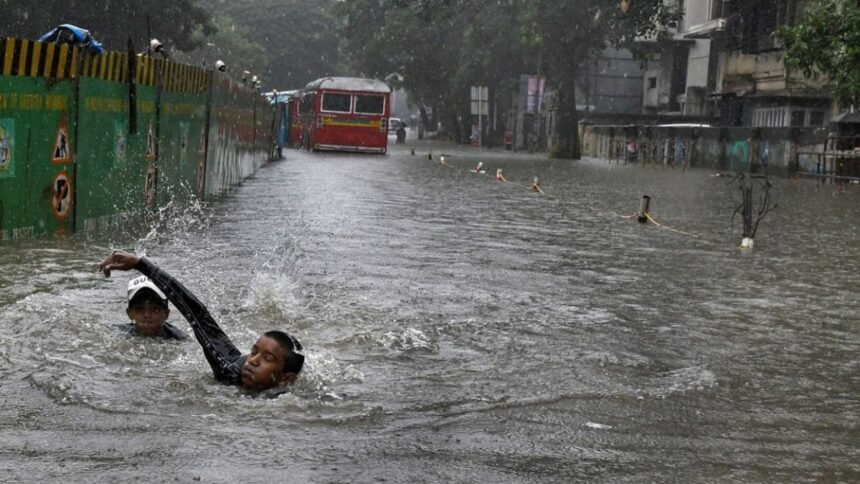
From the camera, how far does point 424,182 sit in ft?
88.8

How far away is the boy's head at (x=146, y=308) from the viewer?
290 inches

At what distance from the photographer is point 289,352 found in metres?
6.25

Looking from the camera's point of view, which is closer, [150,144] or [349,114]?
[150,144]

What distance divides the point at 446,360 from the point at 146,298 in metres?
1.86

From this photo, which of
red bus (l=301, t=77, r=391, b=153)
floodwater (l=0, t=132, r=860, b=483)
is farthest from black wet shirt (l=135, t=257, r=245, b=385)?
red bus (l=301, t=77, r=391, b=153)

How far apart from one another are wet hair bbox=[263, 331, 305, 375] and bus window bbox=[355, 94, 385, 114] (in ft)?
133

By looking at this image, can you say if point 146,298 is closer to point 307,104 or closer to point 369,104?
point 369,104

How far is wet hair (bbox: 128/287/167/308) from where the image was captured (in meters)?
7.37

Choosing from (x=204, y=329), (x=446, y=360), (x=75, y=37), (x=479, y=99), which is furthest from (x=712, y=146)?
(x=204, y=329)

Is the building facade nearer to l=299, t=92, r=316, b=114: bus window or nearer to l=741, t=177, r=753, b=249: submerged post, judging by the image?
l=299, t=92, r=316, b=114: bus window

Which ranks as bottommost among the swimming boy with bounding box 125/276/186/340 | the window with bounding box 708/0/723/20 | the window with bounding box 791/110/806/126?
the swimming boy with bounding box 125/276/186/340

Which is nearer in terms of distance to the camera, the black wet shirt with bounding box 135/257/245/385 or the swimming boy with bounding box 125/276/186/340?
the black wet shirt with bounding box 135/257/245/385

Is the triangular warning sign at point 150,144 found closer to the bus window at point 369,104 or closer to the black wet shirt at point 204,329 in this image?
the black wet shirt at point 204,329

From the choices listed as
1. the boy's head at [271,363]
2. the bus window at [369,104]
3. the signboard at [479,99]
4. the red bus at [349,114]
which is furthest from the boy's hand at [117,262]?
the signboard at [479,99]
